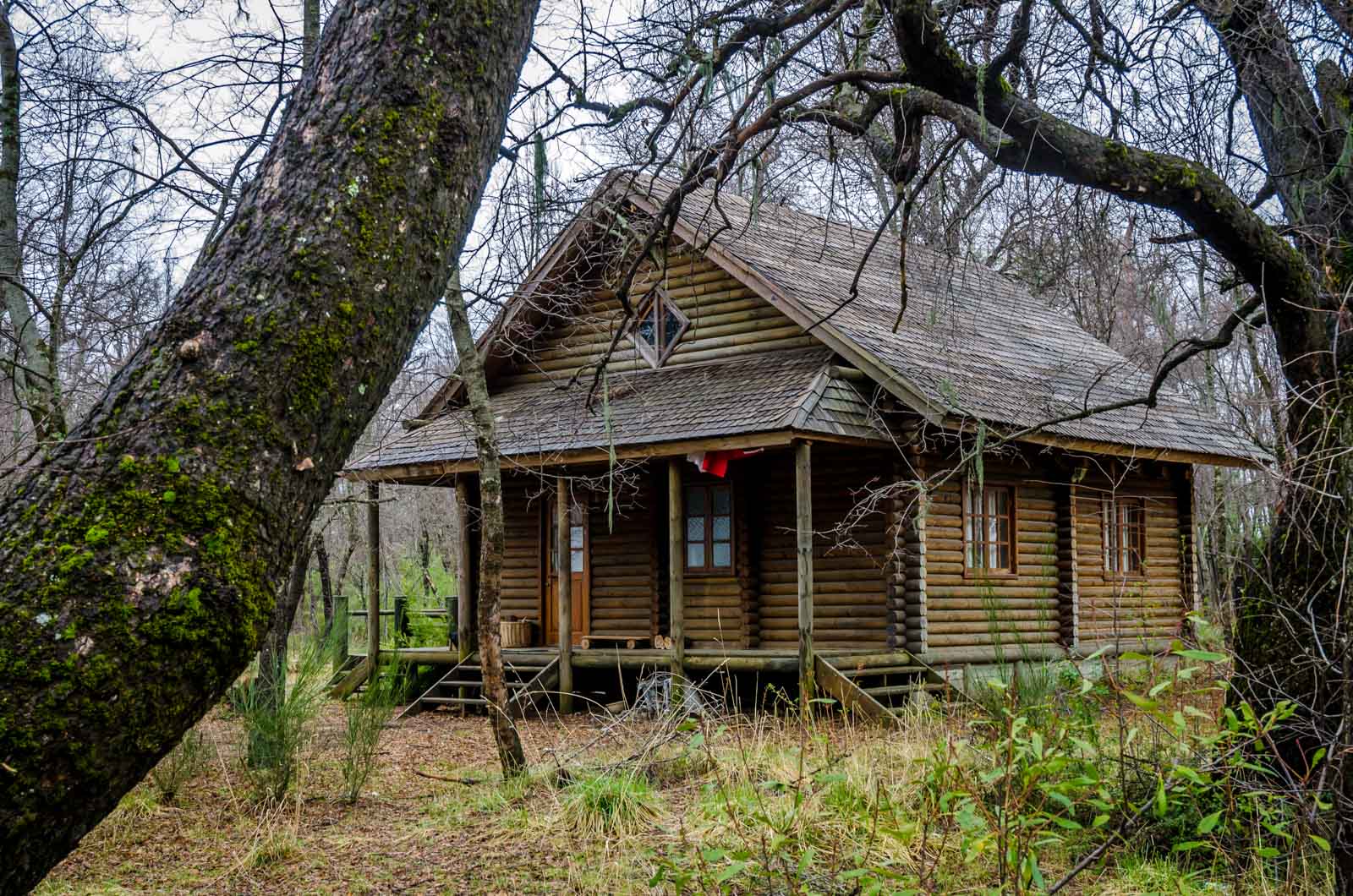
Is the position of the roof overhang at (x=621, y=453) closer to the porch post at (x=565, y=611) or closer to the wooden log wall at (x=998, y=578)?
the porch post at (x=565, y=611)

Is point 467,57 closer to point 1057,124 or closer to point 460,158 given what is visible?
point 460,158

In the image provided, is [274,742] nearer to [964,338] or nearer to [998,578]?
[998,578]

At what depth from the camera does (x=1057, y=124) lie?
6172 mm

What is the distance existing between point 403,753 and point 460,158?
34.0 ft

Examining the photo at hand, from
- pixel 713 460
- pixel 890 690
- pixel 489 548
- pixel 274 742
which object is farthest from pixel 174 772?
pixel 890 690

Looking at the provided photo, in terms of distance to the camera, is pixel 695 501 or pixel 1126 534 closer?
pixel 695 501

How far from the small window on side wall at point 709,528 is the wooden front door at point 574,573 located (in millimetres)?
1548

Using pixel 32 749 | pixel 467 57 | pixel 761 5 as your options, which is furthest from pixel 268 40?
pixel 32 749

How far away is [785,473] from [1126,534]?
20.9 ft

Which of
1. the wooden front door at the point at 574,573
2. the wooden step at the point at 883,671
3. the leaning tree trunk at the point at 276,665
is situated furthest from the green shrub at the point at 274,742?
the wooden front door at the point at 574,573

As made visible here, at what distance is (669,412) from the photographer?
1450cm

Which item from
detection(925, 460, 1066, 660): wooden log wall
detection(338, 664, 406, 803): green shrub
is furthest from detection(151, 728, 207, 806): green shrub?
detection(925, 460, 1066, 660): wooden log wall

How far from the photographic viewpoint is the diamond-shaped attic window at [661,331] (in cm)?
1664

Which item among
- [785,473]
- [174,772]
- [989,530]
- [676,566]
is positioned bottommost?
[174,772]
